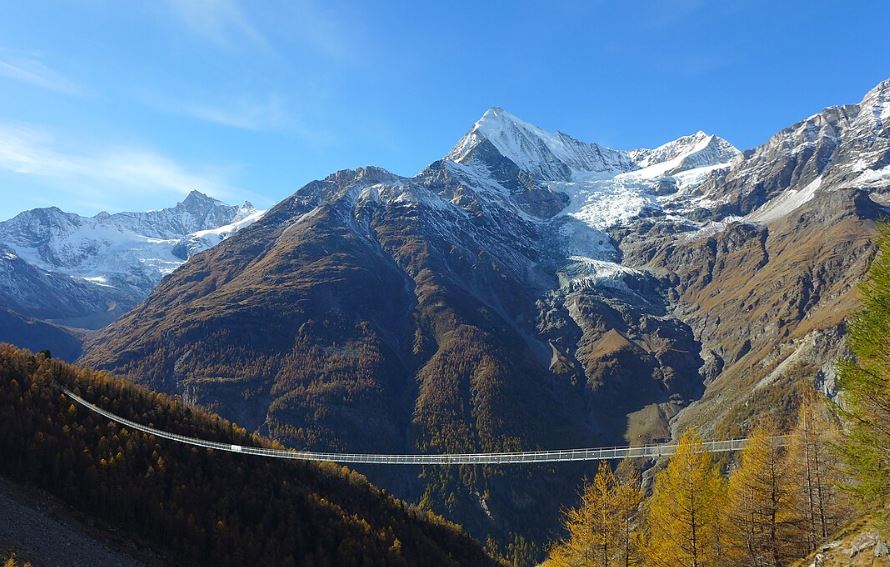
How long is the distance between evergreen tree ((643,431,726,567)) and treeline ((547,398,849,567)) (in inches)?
2.3

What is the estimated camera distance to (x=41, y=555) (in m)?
48.5

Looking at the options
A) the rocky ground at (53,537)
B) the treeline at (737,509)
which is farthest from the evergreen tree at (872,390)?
the rocky ground at (53,537)

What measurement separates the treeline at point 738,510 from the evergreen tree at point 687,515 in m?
0.06

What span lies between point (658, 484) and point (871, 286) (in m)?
20.5

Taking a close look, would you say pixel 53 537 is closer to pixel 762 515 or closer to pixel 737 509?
pixel 737 509

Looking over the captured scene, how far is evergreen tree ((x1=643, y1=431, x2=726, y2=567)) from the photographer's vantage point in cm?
3438

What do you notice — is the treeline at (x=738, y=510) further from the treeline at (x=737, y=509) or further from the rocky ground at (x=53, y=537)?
the rocky ground at (x=53, y=537)

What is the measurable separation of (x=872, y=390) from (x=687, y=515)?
49.5ft

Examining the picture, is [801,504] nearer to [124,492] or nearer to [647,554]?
[647,554]

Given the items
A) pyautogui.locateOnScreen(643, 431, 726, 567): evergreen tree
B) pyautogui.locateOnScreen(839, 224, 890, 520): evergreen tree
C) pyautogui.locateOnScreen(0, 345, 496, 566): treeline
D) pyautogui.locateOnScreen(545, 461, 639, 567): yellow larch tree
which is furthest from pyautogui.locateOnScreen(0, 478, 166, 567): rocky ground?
pyautogui.locateOnScreen(839, 224, 890, 520): evergreen tree

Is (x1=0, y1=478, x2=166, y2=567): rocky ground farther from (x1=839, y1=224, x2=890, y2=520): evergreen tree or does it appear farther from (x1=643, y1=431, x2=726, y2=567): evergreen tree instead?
(x1=839, y1=224, x2=890, y2=520): evergreen tree

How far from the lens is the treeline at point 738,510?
114 feet

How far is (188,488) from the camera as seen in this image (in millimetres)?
84438

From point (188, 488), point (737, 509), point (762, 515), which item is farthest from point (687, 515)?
point (188, 488)
